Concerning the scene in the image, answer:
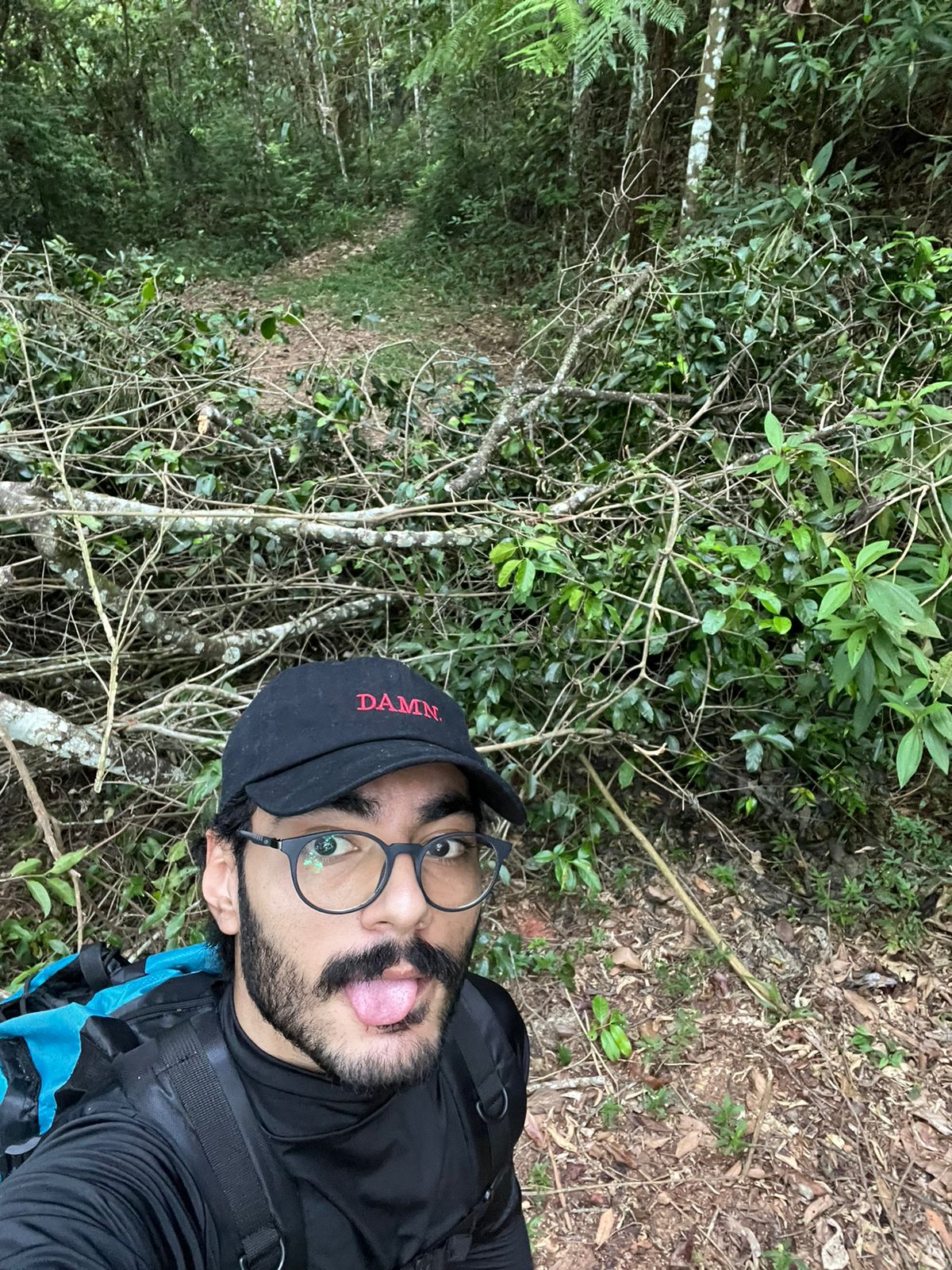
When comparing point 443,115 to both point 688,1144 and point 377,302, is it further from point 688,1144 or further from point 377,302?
point 688,1144

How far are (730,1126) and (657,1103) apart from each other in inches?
9.8

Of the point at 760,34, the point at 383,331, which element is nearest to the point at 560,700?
the point at 760,34

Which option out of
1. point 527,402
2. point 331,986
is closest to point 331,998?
point 331,986

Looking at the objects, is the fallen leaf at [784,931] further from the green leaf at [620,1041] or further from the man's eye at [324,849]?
the man's eye at [324,849]

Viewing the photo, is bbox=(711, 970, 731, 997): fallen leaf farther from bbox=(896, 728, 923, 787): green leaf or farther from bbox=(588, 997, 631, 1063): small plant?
bbox=(896, 728, 923, 787): green leaf

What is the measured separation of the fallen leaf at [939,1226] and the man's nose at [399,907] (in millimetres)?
2407

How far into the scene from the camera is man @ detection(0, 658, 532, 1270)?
1066 mm

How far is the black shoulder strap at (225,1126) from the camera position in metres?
1.09

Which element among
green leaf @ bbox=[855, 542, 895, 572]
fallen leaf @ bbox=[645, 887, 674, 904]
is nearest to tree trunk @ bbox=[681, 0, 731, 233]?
green leaf @ bbox=[855, 542, 895, 572]

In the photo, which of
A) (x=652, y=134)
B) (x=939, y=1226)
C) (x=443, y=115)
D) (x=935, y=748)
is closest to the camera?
(x=935, y=748)

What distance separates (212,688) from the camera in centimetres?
271

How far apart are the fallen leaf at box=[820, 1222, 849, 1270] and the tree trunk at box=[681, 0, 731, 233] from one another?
6.16 meters

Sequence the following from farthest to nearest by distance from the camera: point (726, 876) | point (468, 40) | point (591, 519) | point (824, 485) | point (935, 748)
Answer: point (468, 40) < point (591, 519) < point (726, 876) < point (824, 485) < point (935, 748)

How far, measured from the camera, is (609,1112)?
8.34ft
